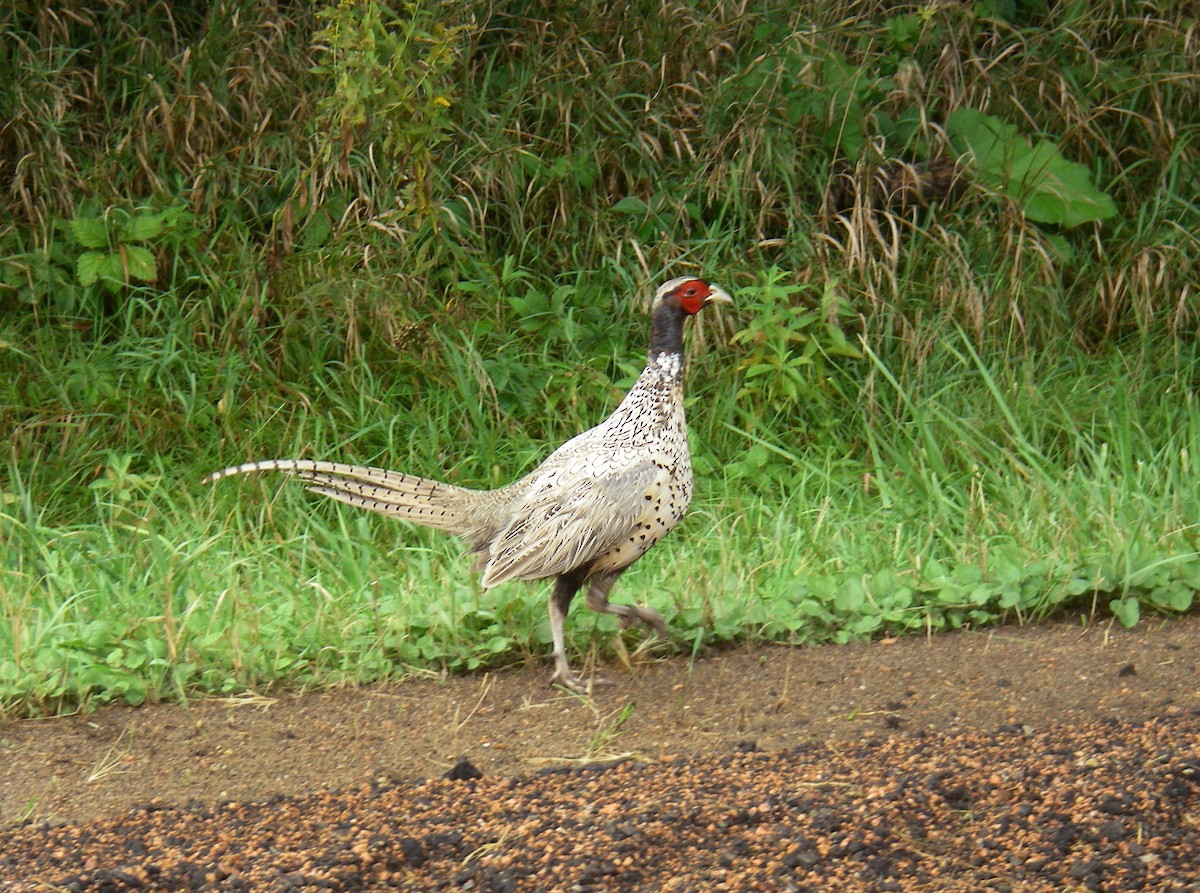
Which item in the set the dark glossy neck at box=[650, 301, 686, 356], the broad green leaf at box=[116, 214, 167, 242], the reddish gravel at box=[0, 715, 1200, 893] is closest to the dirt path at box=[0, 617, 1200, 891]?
the reddish gravel at box=[0, 715, 1200, 893]

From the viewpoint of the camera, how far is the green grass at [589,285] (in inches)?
Answer: 185

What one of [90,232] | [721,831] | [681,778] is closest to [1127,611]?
[681,778]

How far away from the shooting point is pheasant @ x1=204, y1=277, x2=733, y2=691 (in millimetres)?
3752

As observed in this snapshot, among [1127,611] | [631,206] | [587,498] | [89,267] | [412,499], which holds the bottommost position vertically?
[1127,611]

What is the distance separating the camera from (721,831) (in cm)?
270

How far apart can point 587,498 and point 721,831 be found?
1241mm

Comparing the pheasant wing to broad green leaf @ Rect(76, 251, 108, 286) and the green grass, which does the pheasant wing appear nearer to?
the green grass

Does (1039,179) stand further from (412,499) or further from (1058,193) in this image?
(412,499)

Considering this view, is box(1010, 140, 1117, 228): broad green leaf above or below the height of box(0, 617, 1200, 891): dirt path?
above

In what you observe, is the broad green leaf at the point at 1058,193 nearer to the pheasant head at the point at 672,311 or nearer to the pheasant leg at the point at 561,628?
the pheasant head at the point at 672,311

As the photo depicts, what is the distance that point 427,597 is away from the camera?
4113 millimetres

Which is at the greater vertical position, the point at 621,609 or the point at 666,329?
the point at 666,329

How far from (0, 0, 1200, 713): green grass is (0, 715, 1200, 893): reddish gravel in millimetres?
1159

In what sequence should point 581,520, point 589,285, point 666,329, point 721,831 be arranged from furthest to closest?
point 589,285 < point 666,329 < point 581,520 < point 721,831
